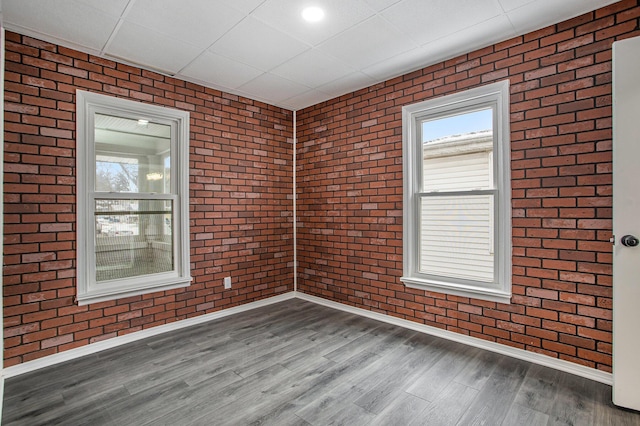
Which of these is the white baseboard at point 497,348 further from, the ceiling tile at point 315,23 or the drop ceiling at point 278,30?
the ceiling tile at point 315,23

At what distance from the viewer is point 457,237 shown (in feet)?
10.5

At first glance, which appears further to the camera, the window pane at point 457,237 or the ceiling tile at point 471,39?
the window pane at point 457,237

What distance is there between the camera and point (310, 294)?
449 cm

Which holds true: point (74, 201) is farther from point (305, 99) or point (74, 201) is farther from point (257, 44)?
point (305, 99)

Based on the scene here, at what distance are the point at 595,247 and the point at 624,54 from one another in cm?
129

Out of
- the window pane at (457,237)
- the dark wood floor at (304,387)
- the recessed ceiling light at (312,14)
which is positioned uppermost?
the recessed ceiling light at (312,14)

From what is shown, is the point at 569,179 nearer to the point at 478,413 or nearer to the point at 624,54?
the point at 624,54

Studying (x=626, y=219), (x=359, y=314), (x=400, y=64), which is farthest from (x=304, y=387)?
(x=400, y=64)

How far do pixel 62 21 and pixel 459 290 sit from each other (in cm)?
398

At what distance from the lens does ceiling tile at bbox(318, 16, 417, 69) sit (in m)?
2.59

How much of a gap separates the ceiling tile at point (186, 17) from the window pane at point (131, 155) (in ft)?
3.54

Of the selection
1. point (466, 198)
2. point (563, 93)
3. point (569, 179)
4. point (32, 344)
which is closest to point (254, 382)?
point (32, 344)

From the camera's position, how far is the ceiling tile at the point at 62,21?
2.27 metres

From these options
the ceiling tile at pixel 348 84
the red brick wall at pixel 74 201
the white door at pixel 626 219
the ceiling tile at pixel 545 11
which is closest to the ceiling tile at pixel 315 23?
the ceiling tile at pixel 348 84
